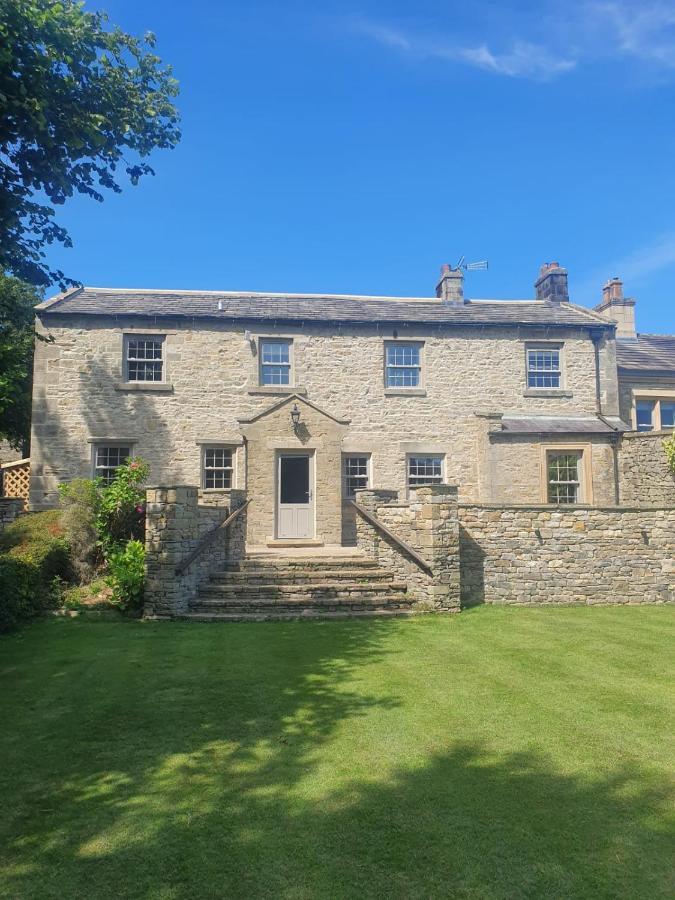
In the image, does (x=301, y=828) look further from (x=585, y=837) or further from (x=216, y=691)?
(x=216, y=691)

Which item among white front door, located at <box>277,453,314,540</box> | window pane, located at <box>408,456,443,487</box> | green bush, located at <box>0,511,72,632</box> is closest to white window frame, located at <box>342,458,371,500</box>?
window pane, located at <box>408,456,443,487</box>

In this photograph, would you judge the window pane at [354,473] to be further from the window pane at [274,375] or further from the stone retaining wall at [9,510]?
the stone retaining wall at [9,510]

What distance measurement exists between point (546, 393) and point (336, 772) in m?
16.6

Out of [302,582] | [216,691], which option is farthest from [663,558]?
[216,691]

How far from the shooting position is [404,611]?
460 inches

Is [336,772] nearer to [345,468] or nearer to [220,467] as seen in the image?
[345,468]

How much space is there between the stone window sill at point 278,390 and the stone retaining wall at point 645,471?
32.1 feet

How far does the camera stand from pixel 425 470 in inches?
744

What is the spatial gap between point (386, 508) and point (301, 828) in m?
9.79

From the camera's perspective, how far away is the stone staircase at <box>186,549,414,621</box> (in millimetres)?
11477

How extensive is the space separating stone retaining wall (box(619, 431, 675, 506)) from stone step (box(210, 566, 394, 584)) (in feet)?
30.4

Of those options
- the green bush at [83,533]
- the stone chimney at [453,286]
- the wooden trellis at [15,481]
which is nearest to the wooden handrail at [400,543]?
the green bush at [83,533]

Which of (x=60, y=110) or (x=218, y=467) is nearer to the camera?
(x=60, y=110)

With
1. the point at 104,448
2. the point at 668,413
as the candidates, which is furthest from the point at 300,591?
the point at 668,413
